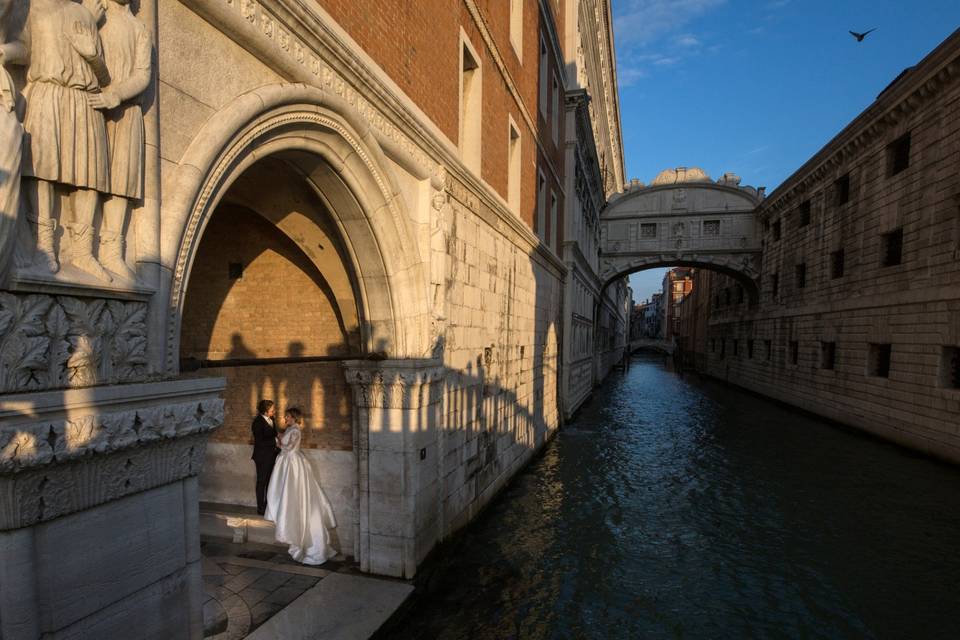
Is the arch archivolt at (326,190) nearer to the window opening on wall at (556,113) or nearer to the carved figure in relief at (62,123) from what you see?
the carved figure in relief at (62,123)

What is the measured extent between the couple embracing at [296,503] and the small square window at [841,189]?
20.2 m

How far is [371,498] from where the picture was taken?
5633 mm

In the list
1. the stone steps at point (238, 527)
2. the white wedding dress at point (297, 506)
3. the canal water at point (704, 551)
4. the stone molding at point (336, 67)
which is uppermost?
the stone molding at point (336, 67)

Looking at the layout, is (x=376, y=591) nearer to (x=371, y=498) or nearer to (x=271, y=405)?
(x=371, y=498)

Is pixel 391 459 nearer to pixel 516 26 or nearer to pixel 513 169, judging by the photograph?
pixel 513 169

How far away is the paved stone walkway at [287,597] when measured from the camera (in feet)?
14.7

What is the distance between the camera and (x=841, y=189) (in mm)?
18047

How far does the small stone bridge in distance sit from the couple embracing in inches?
1015

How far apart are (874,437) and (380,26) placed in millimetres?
17630

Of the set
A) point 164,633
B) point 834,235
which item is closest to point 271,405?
point 164,633

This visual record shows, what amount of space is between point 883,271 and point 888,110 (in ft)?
16.1

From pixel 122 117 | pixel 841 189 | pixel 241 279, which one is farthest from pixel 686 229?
pixel 122 117

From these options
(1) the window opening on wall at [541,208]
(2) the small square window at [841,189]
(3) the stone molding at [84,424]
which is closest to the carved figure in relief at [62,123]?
(3) the stone molding at [84,424]

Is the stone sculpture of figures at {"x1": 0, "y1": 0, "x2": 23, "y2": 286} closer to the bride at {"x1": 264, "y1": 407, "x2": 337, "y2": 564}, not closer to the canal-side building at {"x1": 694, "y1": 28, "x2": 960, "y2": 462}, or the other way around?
the bride at {"x1": 264, "y1": 407, "x2": 337, "y2": 564}
